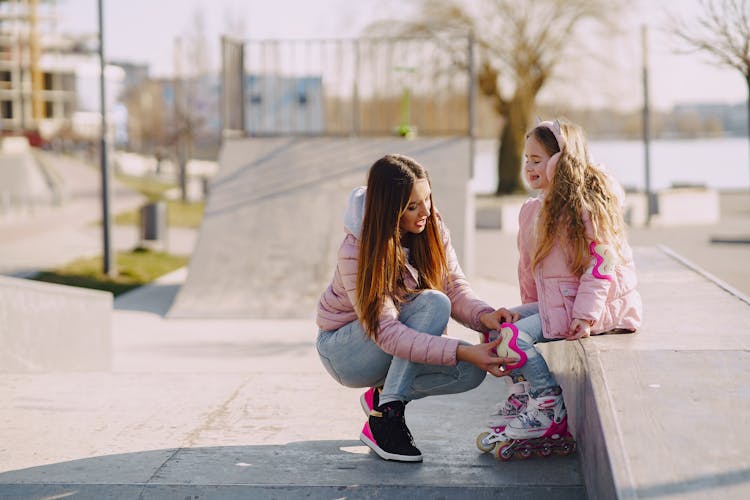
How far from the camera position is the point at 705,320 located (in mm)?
4438

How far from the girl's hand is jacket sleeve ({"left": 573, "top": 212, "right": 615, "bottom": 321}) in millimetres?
21

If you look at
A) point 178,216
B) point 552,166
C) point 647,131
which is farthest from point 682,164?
point 552,166

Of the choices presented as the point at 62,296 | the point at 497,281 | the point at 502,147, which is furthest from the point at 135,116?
the point at 62,296

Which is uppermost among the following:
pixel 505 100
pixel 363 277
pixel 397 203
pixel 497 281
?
pixel 505 100

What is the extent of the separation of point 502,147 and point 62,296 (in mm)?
22891

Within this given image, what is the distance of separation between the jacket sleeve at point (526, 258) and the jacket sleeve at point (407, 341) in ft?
2.02

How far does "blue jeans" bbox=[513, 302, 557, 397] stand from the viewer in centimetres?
372

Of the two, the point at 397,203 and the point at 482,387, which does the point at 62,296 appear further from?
the point at 397,203

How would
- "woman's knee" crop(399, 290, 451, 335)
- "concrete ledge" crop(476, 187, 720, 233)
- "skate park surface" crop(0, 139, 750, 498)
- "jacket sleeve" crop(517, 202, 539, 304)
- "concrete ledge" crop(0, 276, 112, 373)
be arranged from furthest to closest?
"concrete ledge" crop(476, 187, 720, 233), "concrete ledge" crop(0, 276, 112, 373), "jacket sleeve" crop(517, 202, 539, 304), "woman's knee" crop(399, 290, 451, 335), "skate park surface" crop(0, 139, 750, 498)

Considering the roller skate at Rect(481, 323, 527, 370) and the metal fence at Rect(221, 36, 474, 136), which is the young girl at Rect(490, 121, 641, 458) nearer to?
the roller skate at Rect(481, 323, 527, 370)

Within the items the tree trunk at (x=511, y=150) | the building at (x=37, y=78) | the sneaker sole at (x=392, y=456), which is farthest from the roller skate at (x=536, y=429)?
the building at (x=37, y=78)

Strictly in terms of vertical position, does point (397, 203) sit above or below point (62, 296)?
above

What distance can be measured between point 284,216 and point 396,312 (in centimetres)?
752

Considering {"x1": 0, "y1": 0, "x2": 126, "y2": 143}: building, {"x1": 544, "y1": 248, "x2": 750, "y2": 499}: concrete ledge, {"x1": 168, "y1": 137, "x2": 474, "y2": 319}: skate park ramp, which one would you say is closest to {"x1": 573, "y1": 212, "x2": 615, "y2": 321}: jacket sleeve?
{"x1": 544, "y1": 248, "x2": 750, "y2": 499}: concrete ledge
